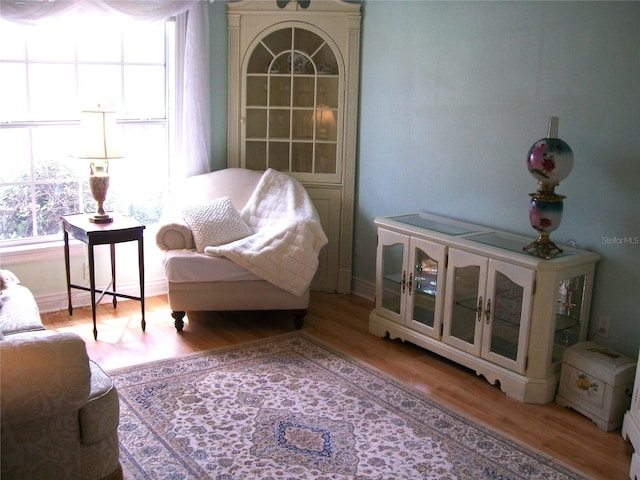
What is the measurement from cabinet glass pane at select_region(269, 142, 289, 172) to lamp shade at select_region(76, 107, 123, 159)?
135 cm

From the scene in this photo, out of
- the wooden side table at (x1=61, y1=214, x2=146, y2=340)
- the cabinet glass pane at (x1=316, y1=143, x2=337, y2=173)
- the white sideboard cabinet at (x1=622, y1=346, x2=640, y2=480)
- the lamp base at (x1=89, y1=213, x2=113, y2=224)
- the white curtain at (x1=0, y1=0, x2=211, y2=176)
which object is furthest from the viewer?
the cabinet glass pane at (x1=316, y1=143, x2=337, y2=173)

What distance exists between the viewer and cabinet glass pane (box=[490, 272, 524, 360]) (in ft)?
11.3

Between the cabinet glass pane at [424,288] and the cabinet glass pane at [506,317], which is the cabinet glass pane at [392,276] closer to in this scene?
the cabinet glass pane at [424,288]

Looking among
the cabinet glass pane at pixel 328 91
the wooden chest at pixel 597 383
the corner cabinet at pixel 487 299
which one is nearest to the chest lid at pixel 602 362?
the wooden chest at pixel 597 383

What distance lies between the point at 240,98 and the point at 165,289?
1.50 meters

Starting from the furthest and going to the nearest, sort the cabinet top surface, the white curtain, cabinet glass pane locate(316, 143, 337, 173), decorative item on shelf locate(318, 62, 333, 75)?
cabinet glass pane locate(316, 143, 337, 173) < decorative item on shelf locate(318, 62, 333, 75) < the white curtain < the cabinet top surface

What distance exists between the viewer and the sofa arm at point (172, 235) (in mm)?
4195

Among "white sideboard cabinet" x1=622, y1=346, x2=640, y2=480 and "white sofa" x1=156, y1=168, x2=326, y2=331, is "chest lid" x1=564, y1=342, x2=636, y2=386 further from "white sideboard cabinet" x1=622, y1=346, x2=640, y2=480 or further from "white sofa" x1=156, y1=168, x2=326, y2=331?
"white sofa" x1=156, y1=168, x2=326, y2=331

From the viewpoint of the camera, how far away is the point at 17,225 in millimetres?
4402

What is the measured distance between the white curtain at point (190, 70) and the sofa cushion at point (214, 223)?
2.09 feet

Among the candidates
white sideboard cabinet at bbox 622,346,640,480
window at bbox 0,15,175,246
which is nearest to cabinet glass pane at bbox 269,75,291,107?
window at bbox 0,15,175,246

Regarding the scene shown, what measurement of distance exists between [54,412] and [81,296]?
2.55m

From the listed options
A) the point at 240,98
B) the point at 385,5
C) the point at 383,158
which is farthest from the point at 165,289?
the point at 385,5

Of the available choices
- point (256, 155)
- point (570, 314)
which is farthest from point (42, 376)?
point (256, 155)
